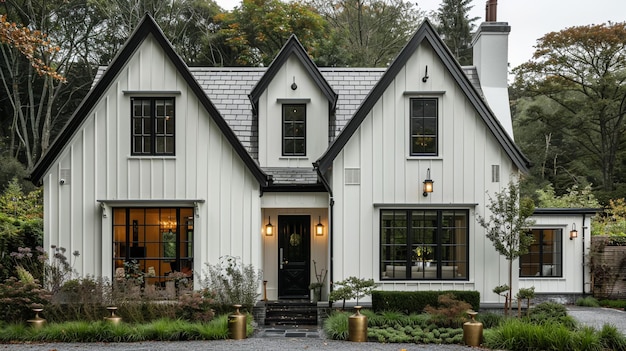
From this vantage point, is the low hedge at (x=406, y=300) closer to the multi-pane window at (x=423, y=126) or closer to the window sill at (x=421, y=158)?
the window sill at (x=421, y=158)

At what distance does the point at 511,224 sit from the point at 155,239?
27.9 feet

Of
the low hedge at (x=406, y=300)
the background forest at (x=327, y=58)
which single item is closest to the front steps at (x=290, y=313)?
the low hedge at (x=406, y=300)

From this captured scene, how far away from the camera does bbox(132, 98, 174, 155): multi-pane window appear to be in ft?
42.7

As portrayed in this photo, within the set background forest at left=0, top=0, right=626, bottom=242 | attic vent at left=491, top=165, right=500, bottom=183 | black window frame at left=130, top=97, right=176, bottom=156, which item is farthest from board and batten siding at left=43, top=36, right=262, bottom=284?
background forest at left=0, top=0, right=626, bottom=242

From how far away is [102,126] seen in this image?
1291 cm

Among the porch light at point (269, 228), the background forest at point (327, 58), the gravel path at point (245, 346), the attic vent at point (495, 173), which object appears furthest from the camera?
the background forest at point (327, 58)

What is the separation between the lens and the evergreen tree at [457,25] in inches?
1510

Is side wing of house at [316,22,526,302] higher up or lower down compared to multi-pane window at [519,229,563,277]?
higher up

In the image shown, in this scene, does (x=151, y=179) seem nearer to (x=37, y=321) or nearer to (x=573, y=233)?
(x=37, y=321)

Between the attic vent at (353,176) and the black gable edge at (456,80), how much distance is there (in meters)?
0.56

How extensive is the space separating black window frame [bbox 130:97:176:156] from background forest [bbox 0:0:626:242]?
621 inches

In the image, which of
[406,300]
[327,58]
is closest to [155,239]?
[406,300]

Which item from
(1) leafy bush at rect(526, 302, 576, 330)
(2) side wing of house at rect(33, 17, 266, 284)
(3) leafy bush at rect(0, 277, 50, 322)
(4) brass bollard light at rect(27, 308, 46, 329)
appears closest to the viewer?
(4) brass bollard light at rect(27, 308, 46, 329)

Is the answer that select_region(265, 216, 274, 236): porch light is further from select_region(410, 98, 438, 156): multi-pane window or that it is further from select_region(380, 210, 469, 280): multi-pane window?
select_region(410, 98, 438, 156): multi-pane window
